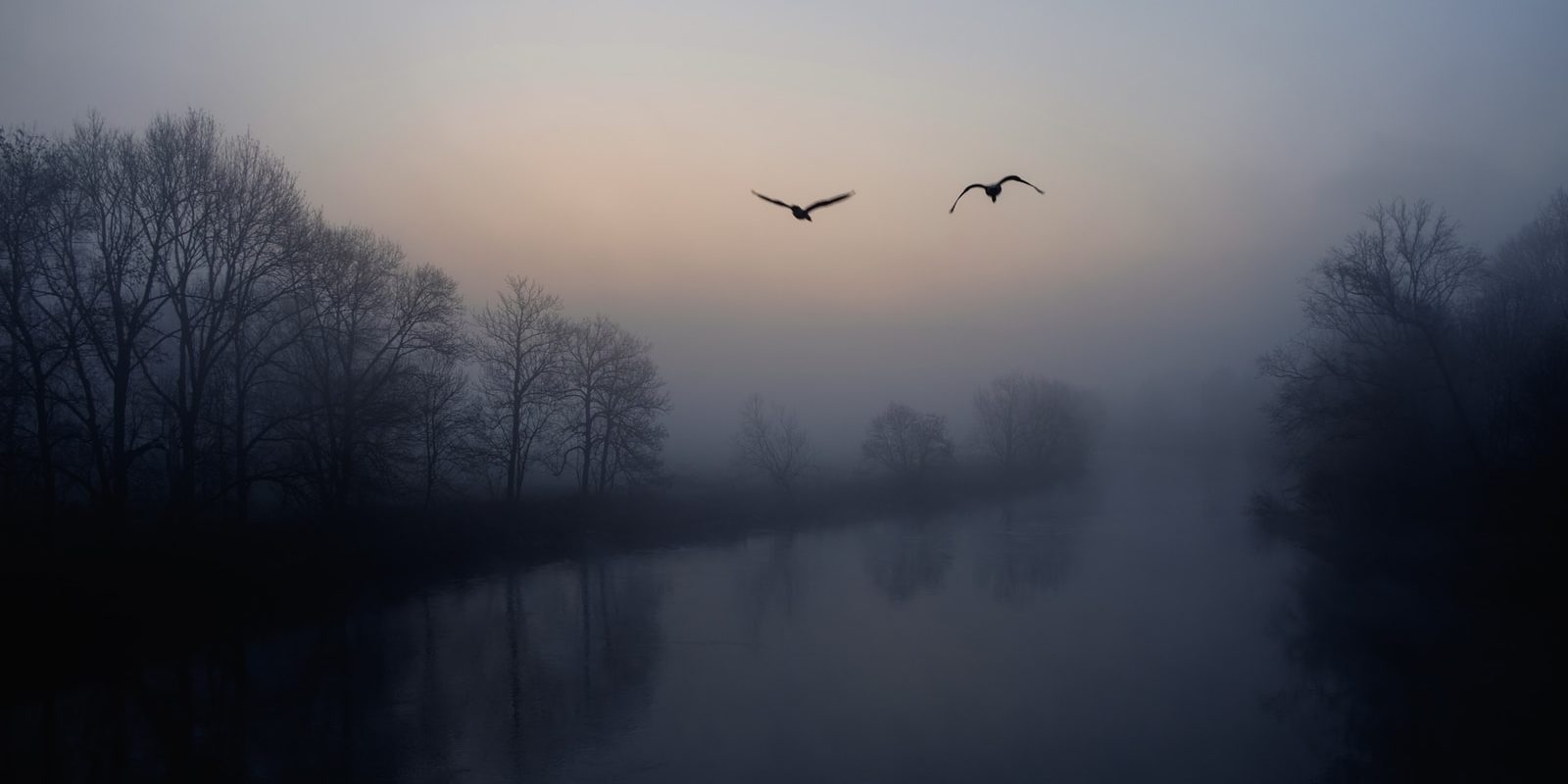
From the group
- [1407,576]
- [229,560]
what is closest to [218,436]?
[229,560]

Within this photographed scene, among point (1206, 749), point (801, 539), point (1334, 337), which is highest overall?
point (1334, 337)

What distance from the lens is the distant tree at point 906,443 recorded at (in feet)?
132

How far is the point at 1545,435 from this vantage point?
55.1 ft

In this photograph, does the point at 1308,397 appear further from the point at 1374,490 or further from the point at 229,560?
the point at 229,560

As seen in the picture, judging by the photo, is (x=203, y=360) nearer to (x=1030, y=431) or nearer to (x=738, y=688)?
(x=738, y=688)

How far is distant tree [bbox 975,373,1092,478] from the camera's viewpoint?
48.3m

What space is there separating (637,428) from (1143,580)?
17207 millimetres

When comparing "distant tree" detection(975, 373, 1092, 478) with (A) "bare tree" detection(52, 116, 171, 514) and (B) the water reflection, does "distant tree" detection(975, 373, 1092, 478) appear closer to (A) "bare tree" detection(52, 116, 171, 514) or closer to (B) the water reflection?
(B) the water reflection

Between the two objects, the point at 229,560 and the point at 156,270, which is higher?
the point at 156,270

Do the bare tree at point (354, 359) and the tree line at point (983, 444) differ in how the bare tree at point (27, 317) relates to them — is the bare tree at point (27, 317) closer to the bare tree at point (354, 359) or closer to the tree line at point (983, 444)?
the bare tree at point (354, 359)

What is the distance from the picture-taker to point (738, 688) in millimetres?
11500

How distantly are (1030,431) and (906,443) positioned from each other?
1221cm

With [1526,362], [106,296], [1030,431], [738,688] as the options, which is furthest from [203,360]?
[1030,431]

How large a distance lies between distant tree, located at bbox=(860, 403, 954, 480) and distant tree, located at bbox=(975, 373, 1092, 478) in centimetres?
716
